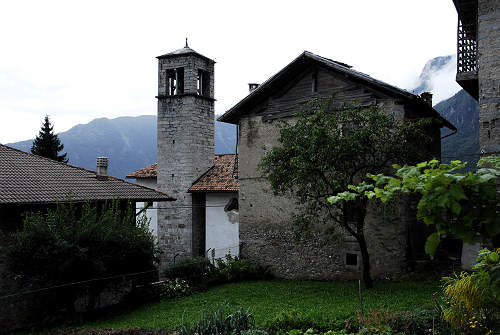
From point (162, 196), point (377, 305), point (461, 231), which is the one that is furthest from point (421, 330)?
point (162, 196)

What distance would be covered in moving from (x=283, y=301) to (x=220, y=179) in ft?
36.1

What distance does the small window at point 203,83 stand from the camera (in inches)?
968

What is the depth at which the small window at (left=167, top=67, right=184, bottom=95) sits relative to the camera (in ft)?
79.4

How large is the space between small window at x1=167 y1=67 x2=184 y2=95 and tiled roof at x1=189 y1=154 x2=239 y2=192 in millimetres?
4332

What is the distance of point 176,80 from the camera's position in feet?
79.4

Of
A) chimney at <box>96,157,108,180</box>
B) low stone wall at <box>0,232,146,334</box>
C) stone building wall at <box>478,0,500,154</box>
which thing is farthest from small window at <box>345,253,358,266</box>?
chimney at <box>96,157,108,180</box>

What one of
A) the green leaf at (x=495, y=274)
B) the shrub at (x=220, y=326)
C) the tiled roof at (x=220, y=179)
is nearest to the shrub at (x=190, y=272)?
the tiled roof at (x=220, y=179)

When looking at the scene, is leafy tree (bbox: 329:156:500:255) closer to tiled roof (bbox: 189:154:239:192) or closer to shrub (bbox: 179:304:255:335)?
shrub (bbox: 179:304:255:335)

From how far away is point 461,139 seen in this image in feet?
92.2

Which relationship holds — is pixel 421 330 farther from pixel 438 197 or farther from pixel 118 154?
pixel 118 154

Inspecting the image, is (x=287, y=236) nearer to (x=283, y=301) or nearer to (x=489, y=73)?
(x=283, y=301)

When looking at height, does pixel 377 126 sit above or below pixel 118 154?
below

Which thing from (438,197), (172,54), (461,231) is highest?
(172,54)

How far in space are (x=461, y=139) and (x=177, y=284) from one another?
2104 centimetres
